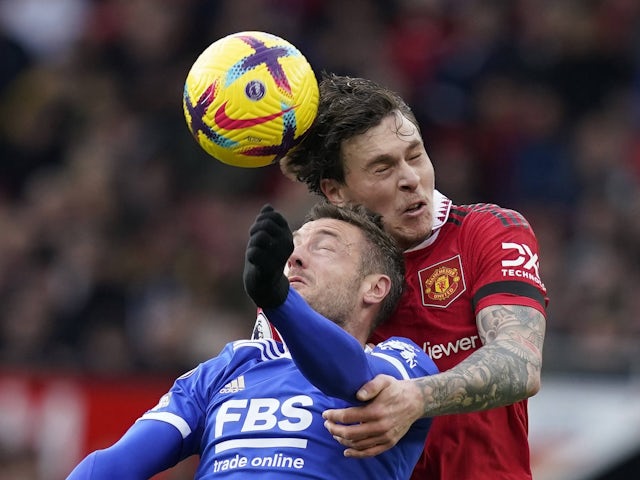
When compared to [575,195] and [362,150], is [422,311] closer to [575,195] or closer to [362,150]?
[362,150]

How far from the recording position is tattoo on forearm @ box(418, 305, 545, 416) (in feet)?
15.1

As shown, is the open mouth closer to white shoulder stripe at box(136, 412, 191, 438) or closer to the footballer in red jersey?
the footballer in red jersey

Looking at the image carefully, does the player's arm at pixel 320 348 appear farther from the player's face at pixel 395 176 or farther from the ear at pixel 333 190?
the ear at pixel 333 190

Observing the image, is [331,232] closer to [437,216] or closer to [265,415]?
[437,216]

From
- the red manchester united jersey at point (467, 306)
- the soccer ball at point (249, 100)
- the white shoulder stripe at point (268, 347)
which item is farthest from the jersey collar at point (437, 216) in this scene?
the white shoulder stripe at point (268, 347)

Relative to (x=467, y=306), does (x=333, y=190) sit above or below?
above

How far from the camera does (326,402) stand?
4.84 meters

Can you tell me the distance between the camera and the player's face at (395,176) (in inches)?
211

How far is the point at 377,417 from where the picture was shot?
4402mm

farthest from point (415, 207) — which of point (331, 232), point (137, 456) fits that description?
point (137, 456)

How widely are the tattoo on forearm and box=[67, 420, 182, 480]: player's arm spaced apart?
96 cm

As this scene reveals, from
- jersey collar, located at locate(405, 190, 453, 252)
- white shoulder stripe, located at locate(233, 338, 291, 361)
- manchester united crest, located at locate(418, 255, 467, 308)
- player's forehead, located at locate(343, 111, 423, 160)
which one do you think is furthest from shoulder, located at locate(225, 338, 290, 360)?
player's forehead, located at locate(343, 111, 423, 160)

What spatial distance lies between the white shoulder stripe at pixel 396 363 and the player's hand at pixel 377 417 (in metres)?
0.25

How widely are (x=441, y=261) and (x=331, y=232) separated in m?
0.47
